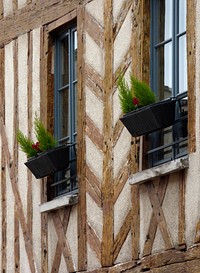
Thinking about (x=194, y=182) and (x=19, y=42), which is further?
(x=19, y=42)

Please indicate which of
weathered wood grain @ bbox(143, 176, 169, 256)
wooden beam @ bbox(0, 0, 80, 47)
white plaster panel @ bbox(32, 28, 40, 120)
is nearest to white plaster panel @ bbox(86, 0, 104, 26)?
wooden beam @ bbox(0, 0, 80, 47)

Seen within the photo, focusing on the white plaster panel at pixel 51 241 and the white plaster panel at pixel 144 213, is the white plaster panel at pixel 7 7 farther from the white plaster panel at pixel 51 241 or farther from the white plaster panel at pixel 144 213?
the white plaster panel at pixel 144 213

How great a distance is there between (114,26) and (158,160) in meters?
1.34

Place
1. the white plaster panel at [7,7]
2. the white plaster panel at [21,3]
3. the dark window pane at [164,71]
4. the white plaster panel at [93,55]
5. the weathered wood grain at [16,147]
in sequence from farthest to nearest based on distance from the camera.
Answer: the white plaster panel at [7,7] < the white plaster panel at [21,3] < the weathered wood grain at [16,147] < the white plaster panel at [93,55] < the dark window pane at [164,71]

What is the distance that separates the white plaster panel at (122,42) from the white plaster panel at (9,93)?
6.74 ft

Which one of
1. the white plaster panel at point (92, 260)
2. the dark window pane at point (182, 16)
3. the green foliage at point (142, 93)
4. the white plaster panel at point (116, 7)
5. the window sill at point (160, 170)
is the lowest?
the white plaster panel at point (92, 260)

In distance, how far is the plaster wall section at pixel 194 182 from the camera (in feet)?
38.1

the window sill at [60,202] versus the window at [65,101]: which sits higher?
the window at [65,101]

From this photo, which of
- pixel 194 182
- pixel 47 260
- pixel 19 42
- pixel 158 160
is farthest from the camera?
pixel 19 42

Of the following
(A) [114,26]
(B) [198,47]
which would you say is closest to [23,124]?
(A) [114,26]

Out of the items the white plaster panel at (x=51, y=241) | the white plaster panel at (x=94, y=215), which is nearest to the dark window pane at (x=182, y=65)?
the white plaster panel at (x=94, y=215)

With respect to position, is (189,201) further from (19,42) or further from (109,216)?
(19,42)

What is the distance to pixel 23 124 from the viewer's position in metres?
14.6

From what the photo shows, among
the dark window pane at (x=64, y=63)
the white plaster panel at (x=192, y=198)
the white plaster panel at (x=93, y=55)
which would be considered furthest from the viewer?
the dark window pane at (x=64, y=63)
